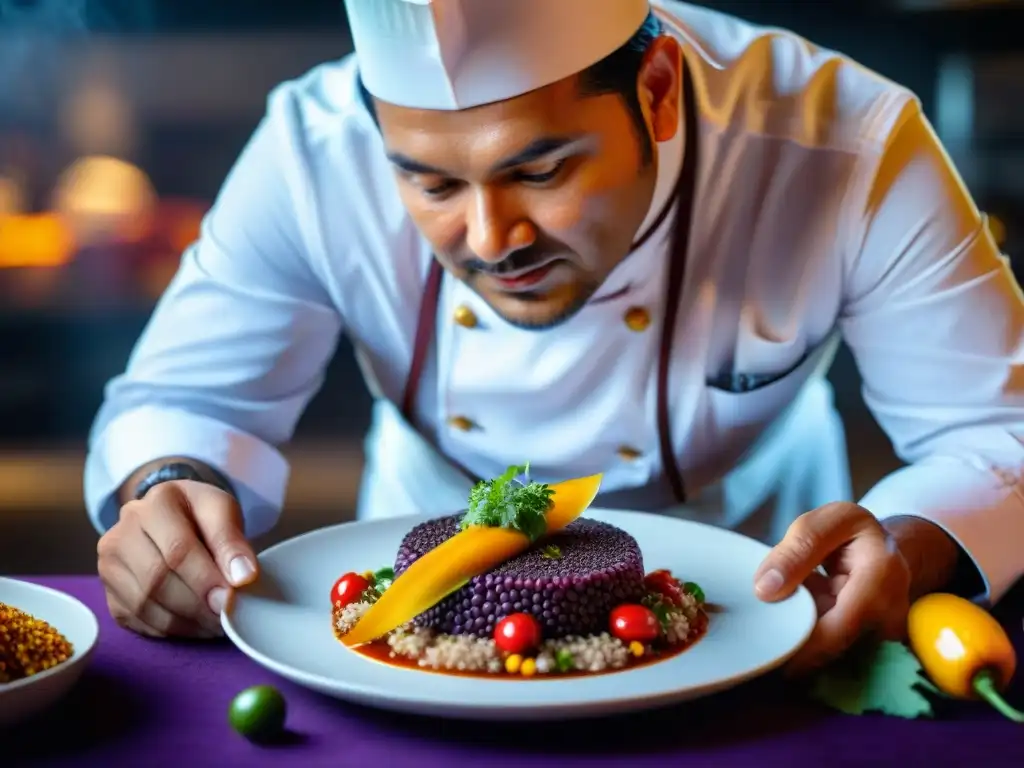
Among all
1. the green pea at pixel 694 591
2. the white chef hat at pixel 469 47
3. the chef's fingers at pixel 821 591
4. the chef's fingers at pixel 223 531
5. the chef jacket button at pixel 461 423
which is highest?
the white chef hat at pixel 469 47

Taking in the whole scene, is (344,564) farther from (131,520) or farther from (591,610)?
(591,610)

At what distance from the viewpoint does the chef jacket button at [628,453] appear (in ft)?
6.00

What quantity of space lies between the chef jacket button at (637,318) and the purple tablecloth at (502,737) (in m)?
0.70

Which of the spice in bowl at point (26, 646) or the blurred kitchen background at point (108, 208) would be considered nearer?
the spice in bowl at point (26, 646)

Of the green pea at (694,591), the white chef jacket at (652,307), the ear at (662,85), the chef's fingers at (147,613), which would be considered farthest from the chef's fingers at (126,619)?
the ear at (662,85)

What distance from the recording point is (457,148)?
1.42 m

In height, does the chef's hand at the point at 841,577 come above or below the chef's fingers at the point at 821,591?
above

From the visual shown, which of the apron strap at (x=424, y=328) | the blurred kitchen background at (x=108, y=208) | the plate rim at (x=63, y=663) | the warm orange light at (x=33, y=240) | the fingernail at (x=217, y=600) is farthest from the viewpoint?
the warm orange light at (x=33, y=240)

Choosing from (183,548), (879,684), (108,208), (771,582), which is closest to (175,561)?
(183,548)

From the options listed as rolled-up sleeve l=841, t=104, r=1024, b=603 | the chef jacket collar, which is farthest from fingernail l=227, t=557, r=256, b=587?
rolled-up sleeve l=841, t=104, r=1024, b=603

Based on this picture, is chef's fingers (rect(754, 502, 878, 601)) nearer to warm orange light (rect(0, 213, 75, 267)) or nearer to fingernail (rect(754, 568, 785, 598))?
fingernail (rect(754, 568, 785, 598))

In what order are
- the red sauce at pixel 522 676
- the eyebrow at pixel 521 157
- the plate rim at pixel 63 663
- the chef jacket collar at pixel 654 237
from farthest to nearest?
the chef jacket collar at pixel 654 237, the eyebrow at pixel 521 157, the red sauce at pixel 522 676, the plate rim at pixel 63 663

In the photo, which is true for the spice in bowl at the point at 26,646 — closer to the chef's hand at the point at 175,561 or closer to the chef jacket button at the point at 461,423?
the chef's hand at the point at 175,561

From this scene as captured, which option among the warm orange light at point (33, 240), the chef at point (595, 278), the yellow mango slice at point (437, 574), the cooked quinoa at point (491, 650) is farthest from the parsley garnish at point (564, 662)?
the warm orange light at point (33, 240)
